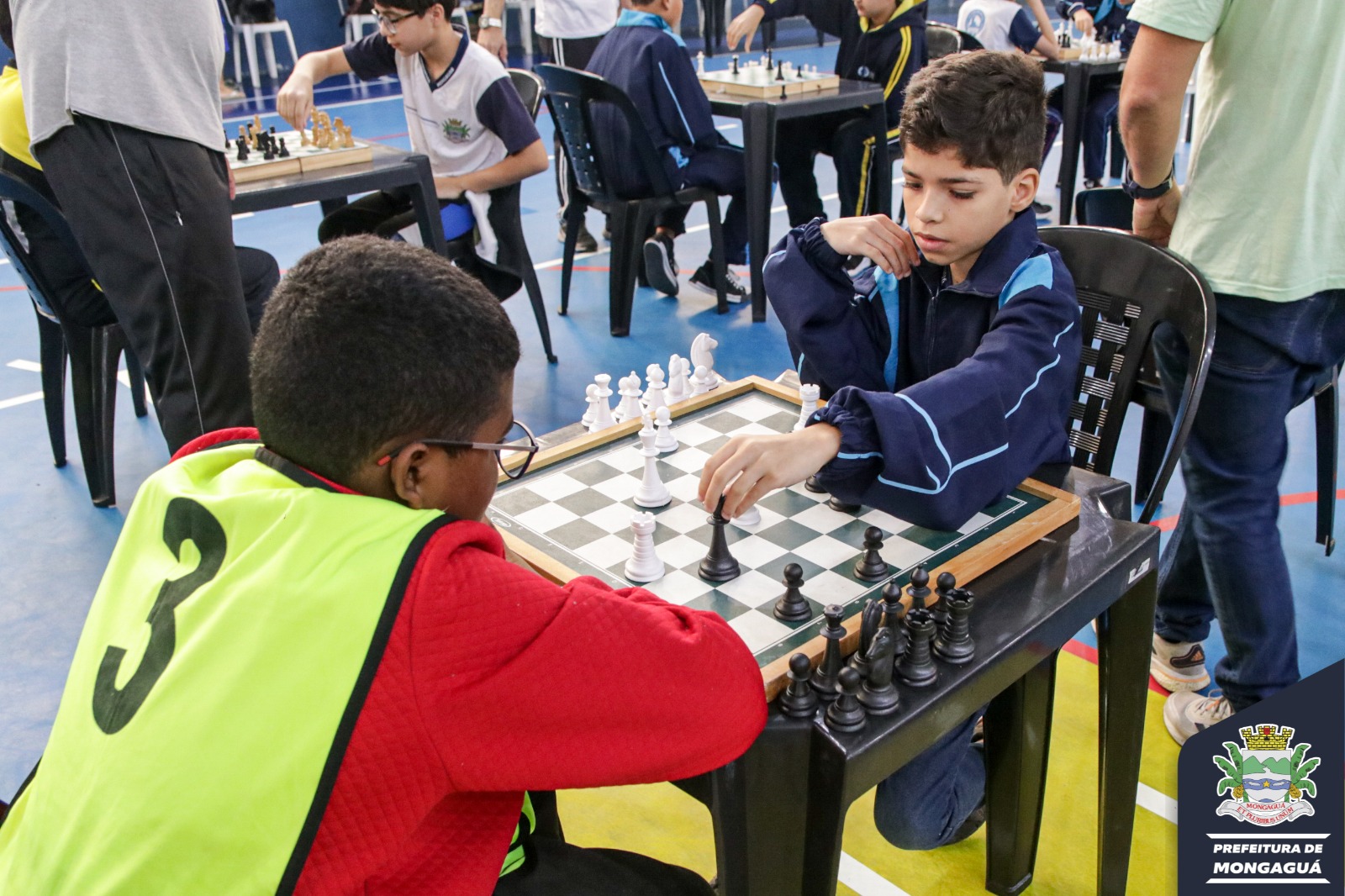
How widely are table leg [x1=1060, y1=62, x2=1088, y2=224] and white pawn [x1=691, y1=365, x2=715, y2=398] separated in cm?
410

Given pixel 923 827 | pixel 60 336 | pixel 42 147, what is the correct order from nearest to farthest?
pixel 923 827
pixel 42 147
pixel 60 336

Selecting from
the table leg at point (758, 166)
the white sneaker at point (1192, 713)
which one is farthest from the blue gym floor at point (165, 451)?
the table leg at point (758, 166)

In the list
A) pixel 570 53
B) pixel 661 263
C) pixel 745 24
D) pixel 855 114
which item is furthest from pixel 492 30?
pixel 855 114

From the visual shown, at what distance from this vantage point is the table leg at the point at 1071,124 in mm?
5465

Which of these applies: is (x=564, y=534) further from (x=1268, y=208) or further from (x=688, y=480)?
(x=1268, y=208)

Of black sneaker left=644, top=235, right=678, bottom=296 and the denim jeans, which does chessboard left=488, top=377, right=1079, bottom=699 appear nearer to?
the denim jeans

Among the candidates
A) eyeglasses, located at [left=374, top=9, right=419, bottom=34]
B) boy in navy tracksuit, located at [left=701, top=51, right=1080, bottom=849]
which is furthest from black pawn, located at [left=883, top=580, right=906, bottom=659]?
eyeglasses, located at [left=374, top=9, right=419, bottom=34]

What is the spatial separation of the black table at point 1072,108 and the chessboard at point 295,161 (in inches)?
140

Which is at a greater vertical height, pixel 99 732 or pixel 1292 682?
pixel 99 732

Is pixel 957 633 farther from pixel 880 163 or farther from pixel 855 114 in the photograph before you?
A: pixel 855 114

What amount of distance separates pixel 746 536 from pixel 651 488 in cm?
16

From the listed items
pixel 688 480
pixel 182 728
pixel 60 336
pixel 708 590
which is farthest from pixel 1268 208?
pixel 60 336

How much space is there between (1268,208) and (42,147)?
103 inches

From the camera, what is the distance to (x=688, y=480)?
1609mm
